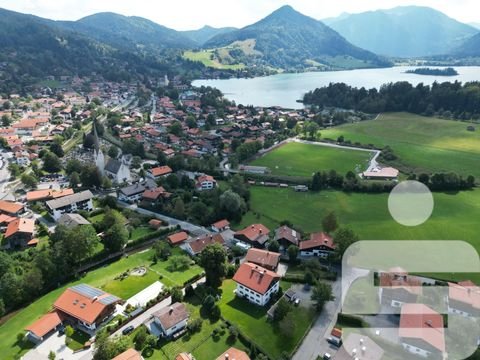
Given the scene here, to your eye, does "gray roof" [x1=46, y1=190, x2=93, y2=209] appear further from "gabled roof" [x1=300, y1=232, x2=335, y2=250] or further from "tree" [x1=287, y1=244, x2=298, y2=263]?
"gabled roof" [x1=300, y1=232, x2=335, y2=250]

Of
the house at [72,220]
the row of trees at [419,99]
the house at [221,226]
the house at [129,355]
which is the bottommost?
the house at [221,226]

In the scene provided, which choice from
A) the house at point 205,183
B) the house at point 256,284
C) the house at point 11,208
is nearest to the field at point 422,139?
the house at point 205,183

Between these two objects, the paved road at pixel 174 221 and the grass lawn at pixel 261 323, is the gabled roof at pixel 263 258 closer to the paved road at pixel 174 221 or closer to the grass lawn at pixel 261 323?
the grass lawn at pixel 261 323

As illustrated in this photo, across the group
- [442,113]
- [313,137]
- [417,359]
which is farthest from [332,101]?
[417,359]

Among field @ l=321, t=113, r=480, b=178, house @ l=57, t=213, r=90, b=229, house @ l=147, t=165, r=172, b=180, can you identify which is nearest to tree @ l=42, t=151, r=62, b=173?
house @ l=147, t=165, r=172, b=180

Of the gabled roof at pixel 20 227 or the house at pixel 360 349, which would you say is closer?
the house at pixel 360 349

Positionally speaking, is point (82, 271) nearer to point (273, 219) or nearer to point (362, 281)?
point (273, 219)
